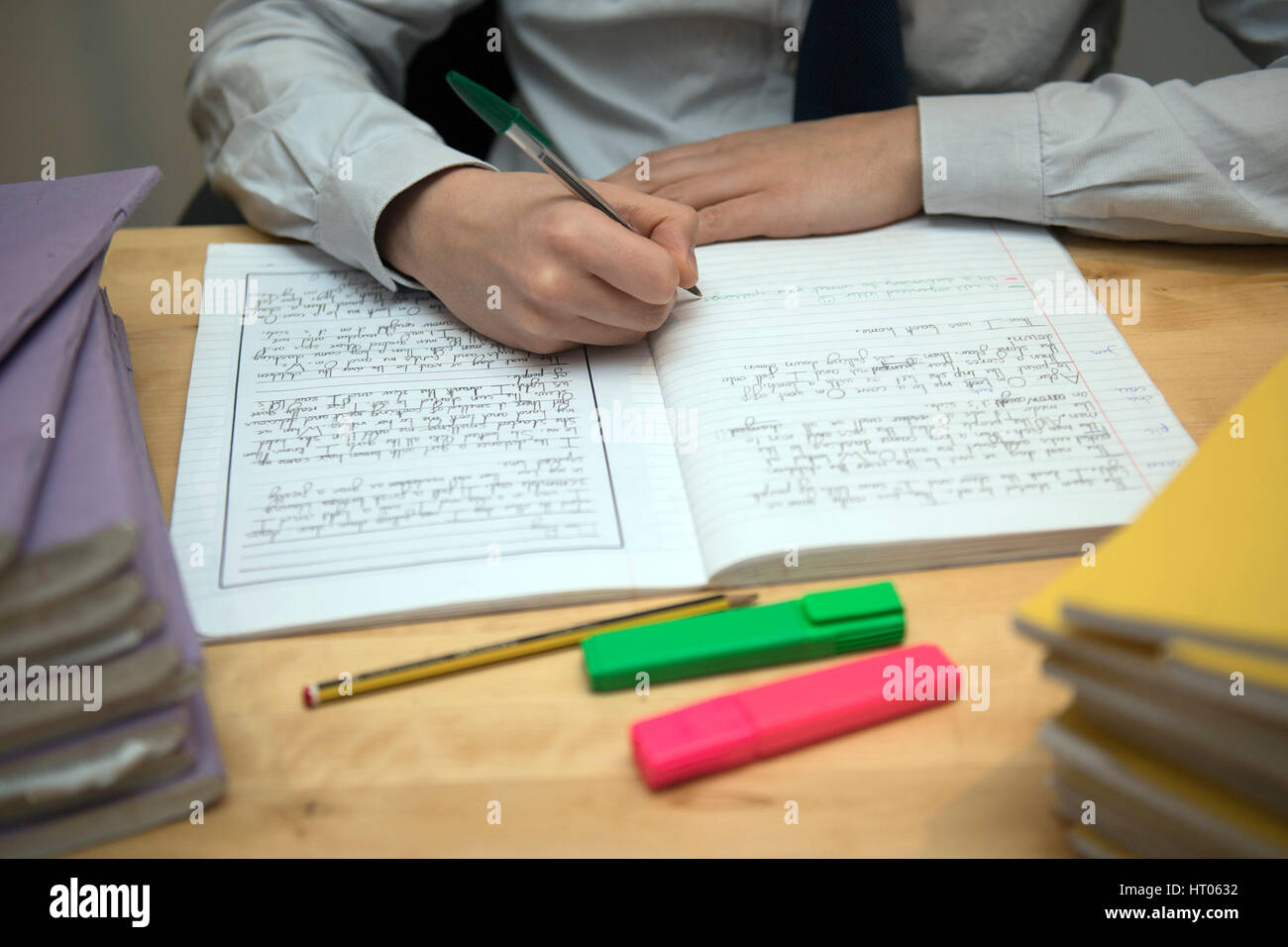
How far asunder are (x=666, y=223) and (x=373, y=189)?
234 mm

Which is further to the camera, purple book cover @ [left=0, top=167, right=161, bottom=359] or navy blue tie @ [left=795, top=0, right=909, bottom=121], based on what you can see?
navy blue tie @ [left=795, top=0, right=909, bottom=121]

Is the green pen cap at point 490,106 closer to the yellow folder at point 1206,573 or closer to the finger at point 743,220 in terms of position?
the finger at point 743,220

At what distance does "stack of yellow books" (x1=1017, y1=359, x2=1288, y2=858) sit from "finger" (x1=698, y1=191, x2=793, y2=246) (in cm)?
45

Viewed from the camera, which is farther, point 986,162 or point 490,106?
point 986,162

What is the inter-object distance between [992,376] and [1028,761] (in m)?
0.28

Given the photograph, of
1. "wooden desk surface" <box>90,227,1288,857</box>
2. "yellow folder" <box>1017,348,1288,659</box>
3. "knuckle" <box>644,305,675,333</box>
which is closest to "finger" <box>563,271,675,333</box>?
"knuckle" <box>644,305,675,333</box>

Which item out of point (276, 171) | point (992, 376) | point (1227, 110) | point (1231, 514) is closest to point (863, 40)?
point (1227, 110)

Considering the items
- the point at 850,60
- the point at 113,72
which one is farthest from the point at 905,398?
the point at 113,72

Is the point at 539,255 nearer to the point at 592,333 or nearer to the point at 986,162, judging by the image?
the point at 592,333

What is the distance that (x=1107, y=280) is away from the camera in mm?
735

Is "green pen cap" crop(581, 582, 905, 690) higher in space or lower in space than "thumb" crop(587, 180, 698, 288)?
lower

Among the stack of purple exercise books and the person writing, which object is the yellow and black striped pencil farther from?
the person writing

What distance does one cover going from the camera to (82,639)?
36 centimetres

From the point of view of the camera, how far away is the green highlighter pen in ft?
2.10
